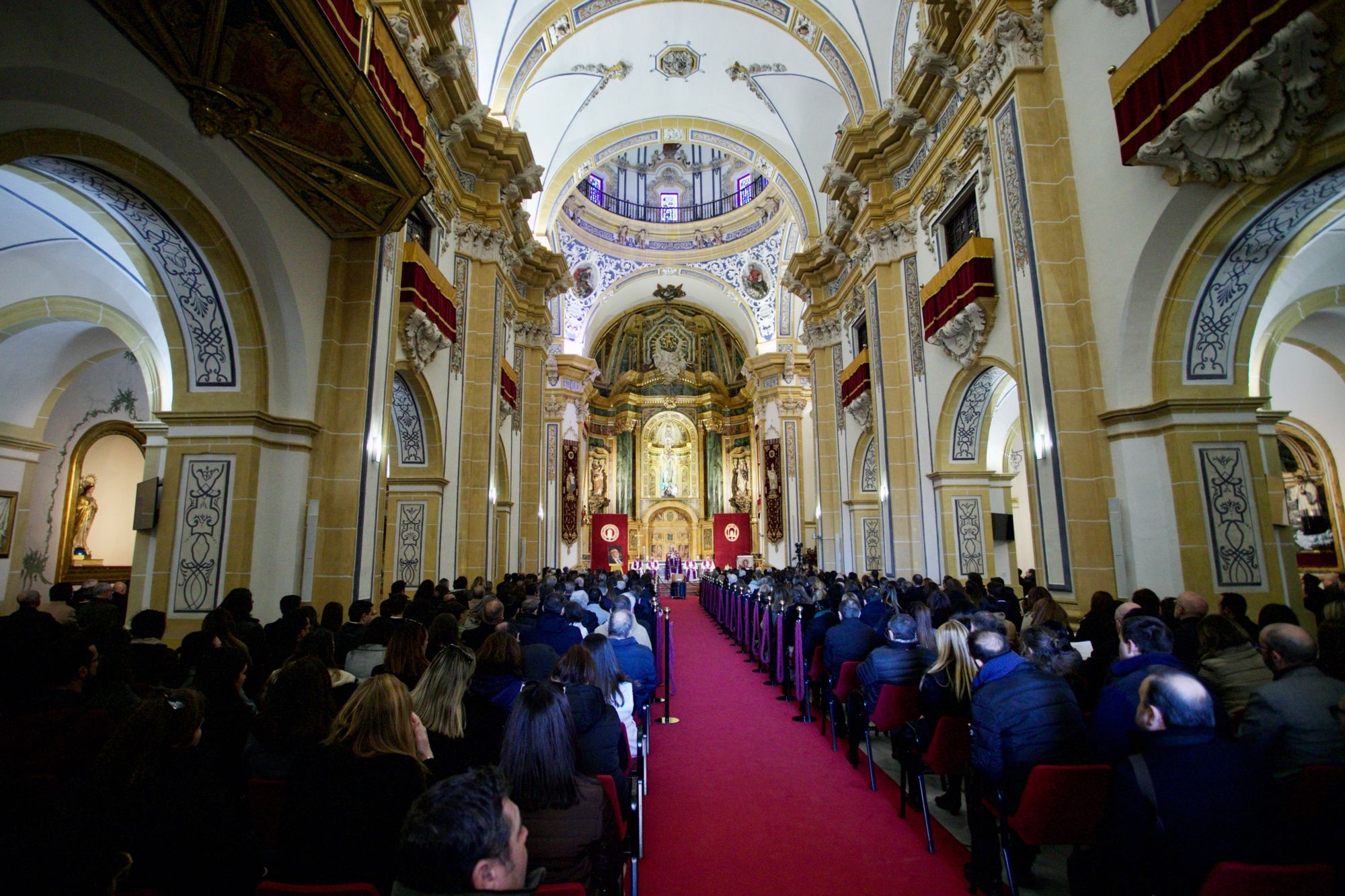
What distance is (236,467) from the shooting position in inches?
257

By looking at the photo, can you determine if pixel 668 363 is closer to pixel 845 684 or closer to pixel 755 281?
pixel 755 281

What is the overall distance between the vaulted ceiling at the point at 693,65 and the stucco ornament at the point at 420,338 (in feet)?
17.1

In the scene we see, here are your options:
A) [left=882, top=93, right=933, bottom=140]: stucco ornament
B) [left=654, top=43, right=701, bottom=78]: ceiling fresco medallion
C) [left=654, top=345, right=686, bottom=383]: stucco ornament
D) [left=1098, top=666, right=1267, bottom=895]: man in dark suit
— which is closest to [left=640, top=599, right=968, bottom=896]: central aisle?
[left=1098, top=666, right=1267, bottom=895]: man in dark suit

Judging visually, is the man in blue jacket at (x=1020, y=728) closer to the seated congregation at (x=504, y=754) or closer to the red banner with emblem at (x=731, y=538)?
the seated congregation at (x=504, y=754)

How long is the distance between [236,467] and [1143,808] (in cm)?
715

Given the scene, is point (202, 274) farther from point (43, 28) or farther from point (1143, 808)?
point (1143, 808)

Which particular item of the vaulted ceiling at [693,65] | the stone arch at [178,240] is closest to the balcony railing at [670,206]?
the vaulted ceiling at [693,65]

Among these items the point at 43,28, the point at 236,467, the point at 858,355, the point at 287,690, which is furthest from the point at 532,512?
the point at 287,690

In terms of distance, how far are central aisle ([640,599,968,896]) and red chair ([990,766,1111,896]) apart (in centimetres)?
83

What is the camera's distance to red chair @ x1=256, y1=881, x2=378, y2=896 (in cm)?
172

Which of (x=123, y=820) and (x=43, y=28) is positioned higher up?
(x=43, y=28)

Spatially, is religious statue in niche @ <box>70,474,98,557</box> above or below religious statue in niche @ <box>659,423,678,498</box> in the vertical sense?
below

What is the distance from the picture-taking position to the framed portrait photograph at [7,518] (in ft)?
32.2

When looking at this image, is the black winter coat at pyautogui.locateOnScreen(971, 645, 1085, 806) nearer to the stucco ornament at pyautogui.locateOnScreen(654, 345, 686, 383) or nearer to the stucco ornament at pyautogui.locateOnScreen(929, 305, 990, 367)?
the stucco ornament at pyautogui.locateOnScreen(929, 305, 990, 367)
